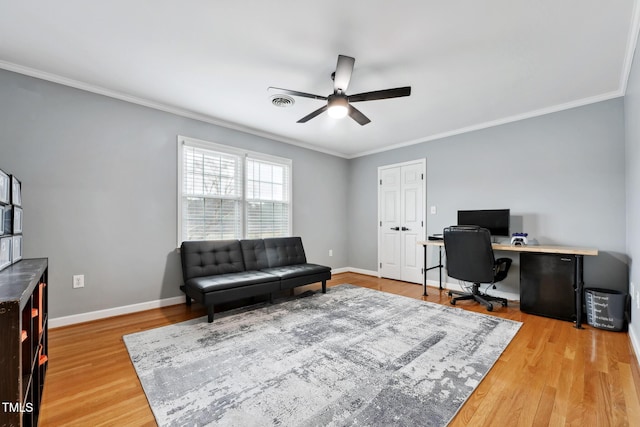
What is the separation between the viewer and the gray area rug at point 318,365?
1530 mm

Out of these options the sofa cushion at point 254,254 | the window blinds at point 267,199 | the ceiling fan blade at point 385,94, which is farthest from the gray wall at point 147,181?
the ceiling fan blade at point 385,94

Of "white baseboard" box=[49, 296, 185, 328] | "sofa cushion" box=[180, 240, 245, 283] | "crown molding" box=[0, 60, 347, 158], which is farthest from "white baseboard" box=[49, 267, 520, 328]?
"crown molding" box=[0, 60, 347, 158]

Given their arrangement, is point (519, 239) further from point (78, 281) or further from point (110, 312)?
point (78, 281)

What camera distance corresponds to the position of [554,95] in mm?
3088

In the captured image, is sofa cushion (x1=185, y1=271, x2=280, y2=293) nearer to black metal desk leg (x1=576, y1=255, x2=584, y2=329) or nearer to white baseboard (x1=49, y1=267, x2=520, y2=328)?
white baseboard (x1=49, y1=267, x2=520, y2=328)

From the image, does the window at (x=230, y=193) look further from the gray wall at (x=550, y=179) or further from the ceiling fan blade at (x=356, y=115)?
the gray wall at (x=550, y=179)

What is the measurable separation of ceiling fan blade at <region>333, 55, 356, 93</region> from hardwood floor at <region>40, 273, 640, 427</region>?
2.46m

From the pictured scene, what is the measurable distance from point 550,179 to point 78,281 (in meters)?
5.50

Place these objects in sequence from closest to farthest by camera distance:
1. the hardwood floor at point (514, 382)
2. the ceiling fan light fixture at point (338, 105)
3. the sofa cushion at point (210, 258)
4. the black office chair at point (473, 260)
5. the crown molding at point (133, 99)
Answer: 1. the hardwood floor at point (514, 382)
2. the ceiling fan light fixture at point (338, 105)
3. the crown molding at point (133, 99)
4. the black office chair at point (473, 260)
5. the sofa cushion at point (210, 258)

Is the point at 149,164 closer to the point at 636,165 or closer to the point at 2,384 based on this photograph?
the point at 2,384

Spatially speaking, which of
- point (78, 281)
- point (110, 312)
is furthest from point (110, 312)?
point (78, 281)

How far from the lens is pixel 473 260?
3.30 m

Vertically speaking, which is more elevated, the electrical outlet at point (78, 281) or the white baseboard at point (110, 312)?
the electrical outlet at point (78, 281)

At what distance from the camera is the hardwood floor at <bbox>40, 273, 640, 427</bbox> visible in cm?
149
